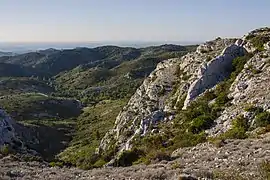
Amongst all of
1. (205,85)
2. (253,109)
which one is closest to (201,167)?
(253,109)

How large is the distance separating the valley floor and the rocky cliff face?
19.8 feet

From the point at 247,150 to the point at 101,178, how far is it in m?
7.37

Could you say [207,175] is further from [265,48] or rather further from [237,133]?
[265,48]

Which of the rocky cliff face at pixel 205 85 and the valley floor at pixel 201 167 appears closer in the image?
the valley floor at pixel 201 167

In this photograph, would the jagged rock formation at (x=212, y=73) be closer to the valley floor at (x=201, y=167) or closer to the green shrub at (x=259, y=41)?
the green shrub at (x=259, y=41)

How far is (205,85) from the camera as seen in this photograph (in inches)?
1533

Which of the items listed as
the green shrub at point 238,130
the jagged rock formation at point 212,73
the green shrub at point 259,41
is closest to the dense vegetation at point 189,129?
the green shrub at point 238,130

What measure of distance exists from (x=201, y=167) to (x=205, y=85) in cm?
2220

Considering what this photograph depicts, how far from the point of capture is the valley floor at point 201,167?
15.7 m

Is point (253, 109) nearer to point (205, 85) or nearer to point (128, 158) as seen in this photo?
point (128, 158)

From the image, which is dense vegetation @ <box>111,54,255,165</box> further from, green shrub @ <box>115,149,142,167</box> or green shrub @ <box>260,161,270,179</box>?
green shrub @ <box>260,161,270,179</box>

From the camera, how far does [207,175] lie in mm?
15625

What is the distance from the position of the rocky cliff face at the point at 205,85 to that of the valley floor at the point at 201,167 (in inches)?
237

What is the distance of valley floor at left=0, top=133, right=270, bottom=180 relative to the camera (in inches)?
619
